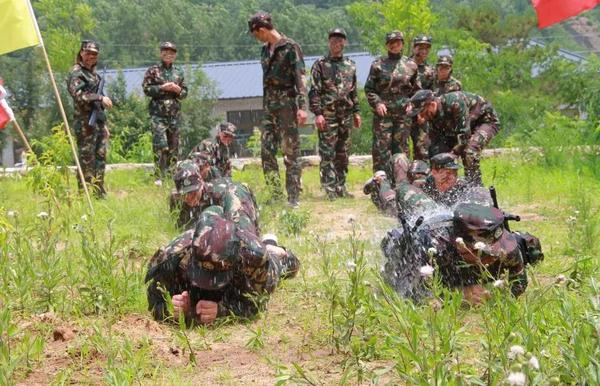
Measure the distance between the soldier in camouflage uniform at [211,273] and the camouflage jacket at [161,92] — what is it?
5968mm

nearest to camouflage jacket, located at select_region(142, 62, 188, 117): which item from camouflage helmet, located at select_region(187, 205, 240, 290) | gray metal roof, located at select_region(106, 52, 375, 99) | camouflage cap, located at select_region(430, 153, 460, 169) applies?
camouflage cap, located at select_region(430, 153, 460, 169)

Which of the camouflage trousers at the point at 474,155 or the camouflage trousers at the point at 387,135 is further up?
the camouflage trousers at the point at 474,155

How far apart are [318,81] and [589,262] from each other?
4.97 metres

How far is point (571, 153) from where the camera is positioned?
11898mm

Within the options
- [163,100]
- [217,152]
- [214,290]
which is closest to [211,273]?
[214,290]

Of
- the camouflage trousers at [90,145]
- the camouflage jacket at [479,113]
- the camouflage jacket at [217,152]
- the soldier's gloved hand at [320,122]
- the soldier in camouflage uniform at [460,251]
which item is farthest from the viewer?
the camouflage trousers at [90,145]

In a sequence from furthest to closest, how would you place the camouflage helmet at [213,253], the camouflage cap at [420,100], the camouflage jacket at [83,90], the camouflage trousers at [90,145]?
the camouflage trousers at [90,145] → the camouflage jacket at [83,90] → the camouflage cap at [420,100] → the camouflage helmet at [213,253]

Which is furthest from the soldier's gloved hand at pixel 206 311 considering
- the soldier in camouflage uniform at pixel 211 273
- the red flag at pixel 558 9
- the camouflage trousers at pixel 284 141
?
the camouflage trousers at pixel 284 141

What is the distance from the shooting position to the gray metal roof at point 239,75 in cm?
3750

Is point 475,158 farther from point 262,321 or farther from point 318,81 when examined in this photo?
point 262,321

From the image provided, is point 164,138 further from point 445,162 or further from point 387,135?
point 445,162

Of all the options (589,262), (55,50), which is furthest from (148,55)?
(589,262)

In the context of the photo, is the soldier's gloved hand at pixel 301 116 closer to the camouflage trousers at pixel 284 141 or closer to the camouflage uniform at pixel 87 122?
the camouflage trousers at pixel 284 141

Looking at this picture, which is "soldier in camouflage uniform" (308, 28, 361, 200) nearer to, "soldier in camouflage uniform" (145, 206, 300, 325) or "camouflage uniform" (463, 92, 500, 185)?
"camouflage uniform" (463, 92, 500, 185)
